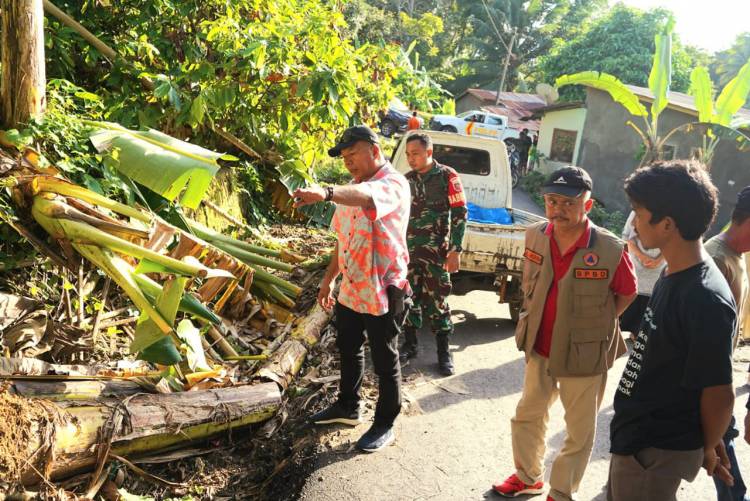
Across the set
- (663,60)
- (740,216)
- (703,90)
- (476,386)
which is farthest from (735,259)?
(703,90)

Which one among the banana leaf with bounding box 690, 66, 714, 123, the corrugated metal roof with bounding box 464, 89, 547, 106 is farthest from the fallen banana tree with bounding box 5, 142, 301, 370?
the corrugated metal roof with bounding box 464, 89, 547, 106

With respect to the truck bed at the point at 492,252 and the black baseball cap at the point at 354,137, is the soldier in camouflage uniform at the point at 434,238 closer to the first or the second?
the truck bed at the point at 492,252

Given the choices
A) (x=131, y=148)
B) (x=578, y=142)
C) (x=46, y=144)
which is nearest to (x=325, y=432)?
(x=131, y=148)

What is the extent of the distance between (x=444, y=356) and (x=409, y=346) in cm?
40

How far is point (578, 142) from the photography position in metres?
20.0

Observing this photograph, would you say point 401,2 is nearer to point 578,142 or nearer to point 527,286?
point 578,142

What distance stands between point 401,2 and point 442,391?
31052 millimetres

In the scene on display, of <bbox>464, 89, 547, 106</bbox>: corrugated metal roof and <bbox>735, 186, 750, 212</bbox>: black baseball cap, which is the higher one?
<bbox>464, 89, 547, 106</bbox>: corrugated metal roof

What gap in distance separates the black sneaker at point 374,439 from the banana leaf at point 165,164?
1.85 m

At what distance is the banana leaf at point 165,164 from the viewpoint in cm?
353

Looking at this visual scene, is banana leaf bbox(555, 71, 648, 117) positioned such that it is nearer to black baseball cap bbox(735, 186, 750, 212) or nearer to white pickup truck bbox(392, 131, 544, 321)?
white pickup truck bbox(392, 131, 544, 321)

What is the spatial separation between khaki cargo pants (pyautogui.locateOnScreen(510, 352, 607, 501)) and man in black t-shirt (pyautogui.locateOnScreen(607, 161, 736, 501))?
757 millimetres

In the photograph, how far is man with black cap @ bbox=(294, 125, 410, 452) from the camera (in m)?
3.32

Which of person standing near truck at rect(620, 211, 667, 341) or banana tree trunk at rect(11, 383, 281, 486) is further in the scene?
person standing near truck at rect(620, 211, 667, 341)
